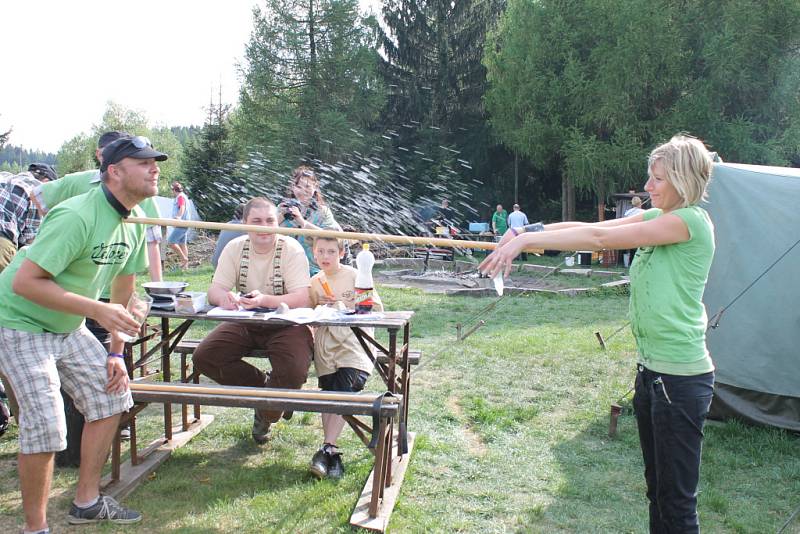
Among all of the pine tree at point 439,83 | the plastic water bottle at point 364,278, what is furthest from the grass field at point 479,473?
the pine tree at point 439,83

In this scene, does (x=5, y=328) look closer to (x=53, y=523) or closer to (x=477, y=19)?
(x=53, y=523)

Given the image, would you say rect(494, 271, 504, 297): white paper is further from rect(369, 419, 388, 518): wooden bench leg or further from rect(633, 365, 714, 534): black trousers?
rect(369, 419, 388, 518): wooden bench leg

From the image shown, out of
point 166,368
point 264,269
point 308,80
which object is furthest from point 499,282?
point 308,80

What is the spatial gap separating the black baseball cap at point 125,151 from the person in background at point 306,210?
286 centimetres

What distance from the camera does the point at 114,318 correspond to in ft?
10.2

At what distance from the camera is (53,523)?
368 cm

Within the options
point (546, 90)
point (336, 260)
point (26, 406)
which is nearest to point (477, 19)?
point (546, 90)

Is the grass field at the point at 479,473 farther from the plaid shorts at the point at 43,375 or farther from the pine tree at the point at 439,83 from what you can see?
the pine tree at the point at 439,83

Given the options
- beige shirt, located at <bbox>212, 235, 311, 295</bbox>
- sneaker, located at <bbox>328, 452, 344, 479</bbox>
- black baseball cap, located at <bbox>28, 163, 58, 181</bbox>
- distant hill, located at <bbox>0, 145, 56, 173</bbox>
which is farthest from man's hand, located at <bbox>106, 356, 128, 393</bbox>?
distant hill, located at <bbox>0, 145, 56, 173</bbox>

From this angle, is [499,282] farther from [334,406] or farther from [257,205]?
[257,205]

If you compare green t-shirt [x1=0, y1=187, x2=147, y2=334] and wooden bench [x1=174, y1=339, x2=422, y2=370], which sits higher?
green t-shirt [x1=0, y1=187, x2=147, y2=334]

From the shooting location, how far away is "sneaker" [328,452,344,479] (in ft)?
14.3

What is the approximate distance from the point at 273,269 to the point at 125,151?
171cm

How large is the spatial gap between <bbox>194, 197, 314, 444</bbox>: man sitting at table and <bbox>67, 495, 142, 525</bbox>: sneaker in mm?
1153
